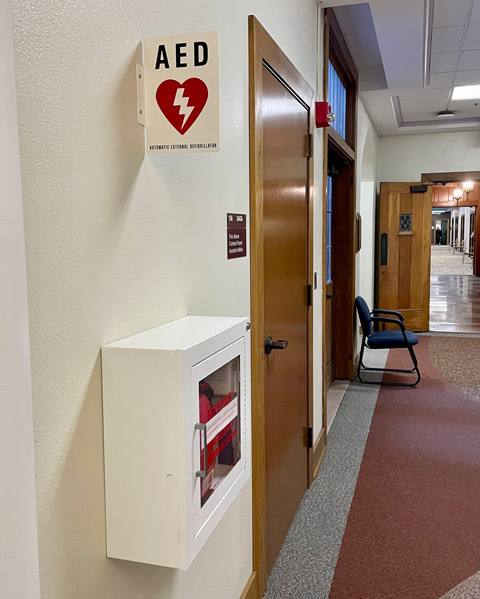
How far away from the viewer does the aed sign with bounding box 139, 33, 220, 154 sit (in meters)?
1.19

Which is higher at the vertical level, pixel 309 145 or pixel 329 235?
pixel 309 145

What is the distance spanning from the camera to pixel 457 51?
4.72 m

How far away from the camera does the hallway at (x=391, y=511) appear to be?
7.70ft

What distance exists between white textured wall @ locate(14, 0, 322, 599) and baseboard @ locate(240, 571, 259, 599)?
1.91 feet

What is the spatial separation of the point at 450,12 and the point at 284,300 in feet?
8.67

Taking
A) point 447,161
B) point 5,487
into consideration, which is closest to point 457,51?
point 447,161

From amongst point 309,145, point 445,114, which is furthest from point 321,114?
point 445,114

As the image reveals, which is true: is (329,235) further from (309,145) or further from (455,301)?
(455,301)

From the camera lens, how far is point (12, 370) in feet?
2.83

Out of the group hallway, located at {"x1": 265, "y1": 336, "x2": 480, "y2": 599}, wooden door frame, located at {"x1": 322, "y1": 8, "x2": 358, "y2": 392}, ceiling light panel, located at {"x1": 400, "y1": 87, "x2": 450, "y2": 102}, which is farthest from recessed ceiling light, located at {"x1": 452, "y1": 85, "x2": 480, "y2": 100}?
hallway, located at {"x1": 265, "y1": 336, "x2": 480, "y2": 599}

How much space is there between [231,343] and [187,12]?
87cm

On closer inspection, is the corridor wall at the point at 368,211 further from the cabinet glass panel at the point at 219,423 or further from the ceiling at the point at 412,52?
the cabinet glass panel at the point at 219,423

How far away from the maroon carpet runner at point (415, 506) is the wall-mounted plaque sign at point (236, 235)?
1392 millimetres

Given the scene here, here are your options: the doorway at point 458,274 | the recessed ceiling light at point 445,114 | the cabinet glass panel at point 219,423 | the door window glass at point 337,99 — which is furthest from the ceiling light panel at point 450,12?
the doorway at point 458,274
